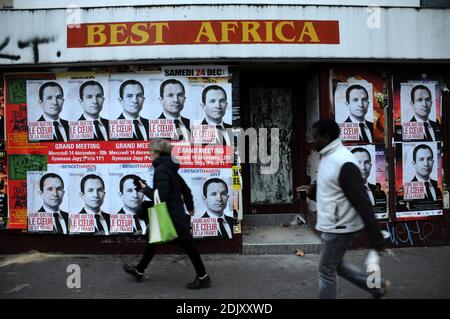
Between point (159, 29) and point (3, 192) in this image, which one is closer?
point (159, 29)

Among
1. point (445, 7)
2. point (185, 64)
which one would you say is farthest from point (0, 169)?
point (445, 7)

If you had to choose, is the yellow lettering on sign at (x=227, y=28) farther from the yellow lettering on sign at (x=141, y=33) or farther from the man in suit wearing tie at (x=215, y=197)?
the man in suit wearing tie at (x=215, y=197)

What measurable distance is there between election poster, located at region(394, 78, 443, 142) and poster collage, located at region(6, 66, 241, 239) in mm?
2724

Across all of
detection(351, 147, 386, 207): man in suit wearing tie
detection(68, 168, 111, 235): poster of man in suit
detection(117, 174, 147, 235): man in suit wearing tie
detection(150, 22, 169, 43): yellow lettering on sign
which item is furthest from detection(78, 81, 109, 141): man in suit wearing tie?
detection(351, 147, 386, 207): man in suit wearing tie

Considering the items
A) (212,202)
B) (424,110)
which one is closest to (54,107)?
(212,202)

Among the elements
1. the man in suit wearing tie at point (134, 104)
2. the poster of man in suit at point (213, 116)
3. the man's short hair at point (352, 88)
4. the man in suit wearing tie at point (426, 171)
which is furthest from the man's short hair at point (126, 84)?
the man in suit wearing tie at point (426, 171)

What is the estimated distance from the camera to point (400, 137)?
22.3 feet

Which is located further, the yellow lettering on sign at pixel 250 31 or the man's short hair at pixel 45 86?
the man's short hair at pixel 45 86

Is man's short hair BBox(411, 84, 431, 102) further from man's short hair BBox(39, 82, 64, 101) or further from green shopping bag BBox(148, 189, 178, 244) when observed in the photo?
man's short hair BBox(39, 82, 64, 101)

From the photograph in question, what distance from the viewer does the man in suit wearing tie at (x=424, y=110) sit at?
22.4 feet

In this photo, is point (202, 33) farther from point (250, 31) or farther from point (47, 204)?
point (47, 204)

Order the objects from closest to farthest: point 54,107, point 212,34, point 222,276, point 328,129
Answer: point 328,129
point 222,276
point 212,34
point 54,107

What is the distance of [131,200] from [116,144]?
91 cm
